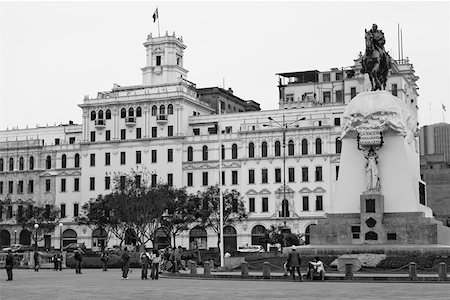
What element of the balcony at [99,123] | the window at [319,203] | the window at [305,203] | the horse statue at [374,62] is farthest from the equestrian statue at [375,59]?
the balcony at [99,123]

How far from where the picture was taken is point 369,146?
45.0m

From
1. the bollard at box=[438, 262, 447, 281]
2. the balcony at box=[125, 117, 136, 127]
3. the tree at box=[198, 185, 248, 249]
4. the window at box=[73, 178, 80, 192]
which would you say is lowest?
the bollard at box=[438, 262, 447, 281]

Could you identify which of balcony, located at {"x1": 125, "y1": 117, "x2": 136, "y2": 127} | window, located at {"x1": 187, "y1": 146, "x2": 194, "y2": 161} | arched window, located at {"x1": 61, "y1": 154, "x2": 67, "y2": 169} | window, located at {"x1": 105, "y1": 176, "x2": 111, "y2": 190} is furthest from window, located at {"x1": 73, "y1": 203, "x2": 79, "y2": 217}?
window, located at {"x1": 187, "y1": 146, "x2": 194, "y2": 161}

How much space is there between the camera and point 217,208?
305 feet

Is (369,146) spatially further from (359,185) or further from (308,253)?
(308,253)

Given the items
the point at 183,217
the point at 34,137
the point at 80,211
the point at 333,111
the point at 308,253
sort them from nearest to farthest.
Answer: the point at 308,253
the point at 183,217
the point at 333,111
the point at 80,211
the point at 34,137

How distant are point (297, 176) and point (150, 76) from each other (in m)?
25.8

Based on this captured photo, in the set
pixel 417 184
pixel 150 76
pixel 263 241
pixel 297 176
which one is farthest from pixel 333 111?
pixel 417 184

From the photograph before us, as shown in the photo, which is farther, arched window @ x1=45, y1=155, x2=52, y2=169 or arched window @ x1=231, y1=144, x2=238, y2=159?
arched window @ x1=45, y1=155, x2=52, y2=169

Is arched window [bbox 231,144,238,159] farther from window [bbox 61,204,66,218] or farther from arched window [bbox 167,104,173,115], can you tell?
window [bbox 61,204,66,218]

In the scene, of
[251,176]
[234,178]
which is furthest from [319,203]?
[234,178]

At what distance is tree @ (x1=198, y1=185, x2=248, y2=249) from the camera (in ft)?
304

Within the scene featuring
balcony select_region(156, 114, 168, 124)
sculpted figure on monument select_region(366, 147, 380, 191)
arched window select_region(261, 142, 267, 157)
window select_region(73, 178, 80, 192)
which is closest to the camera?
sculpted figure on monument select_region(366, 147, 380, 191)

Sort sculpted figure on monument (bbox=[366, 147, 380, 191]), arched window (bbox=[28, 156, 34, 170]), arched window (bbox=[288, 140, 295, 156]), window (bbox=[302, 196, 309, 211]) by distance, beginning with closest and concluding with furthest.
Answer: sculpted figure on monument (bbox=[366, 147, 380, 191])
window (bbox=[302, 196, 309, 211])
arched window (bbox=[288, 140, 295, 156])
arched window (bbox=[28, 156, 34, 170])
